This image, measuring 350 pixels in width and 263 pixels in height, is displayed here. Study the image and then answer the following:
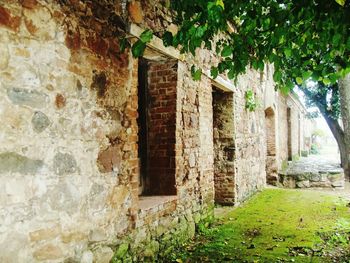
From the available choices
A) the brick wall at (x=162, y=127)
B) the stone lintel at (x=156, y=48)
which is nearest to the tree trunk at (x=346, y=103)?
the stone lintel at (x=156, y=48)

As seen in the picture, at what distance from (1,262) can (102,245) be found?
93 centimetres


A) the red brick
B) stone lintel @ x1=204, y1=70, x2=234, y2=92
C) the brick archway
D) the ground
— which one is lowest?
the ground

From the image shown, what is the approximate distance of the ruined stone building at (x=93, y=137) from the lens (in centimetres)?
198

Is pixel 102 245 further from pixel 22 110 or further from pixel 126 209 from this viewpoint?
pixel 22 110

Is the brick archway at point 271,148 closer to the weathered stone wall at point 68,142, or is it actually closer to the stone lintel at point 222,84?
the stone lintel at point 222,84

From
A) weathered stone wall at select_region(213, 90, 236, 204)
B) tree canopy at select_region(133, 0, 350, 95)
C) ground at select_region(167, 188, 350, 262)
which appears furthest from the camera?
weathered stone wall at select_region(213, 90, 236, 204)

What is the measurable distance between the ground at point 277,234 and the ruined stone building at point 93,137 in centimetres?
34

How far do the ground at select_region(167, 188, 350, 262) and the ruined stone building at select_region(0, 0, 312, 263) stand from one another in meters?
0.34

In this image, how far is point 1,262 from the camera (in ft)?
6.06

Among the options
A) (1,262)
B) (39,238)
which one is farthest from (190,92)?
(1,262)

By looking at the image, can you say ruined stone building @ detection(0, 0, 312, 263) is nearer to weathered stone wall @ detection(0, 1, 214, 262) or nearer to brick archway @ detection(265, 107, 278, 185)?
weathered stone wall @ detection(0, 1, 214, 262)

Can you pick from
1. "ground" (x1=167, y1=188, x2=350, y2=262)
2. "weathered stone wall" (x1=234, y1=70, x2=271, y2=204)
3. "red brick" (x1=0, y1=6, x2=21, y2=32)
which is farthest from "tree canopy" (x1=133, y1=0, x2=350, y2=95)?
"weathered stone wall" (x1=234, y1=70, x2=271, y2=204)

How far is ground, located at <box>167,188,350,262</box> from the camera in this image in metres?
3.69

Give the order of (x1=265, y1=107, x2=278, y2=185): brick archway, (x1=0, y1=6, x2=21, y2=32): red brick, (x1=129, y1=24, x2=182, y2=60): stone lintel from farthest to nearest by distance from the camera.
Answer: (x1=265, y1=107, x2=278, y2=185): brick archway, (x1=129, y1=24, x2=182, y2=60): stone lintel, (x1=0, y1=6, x2=21, y2=32): red brick
